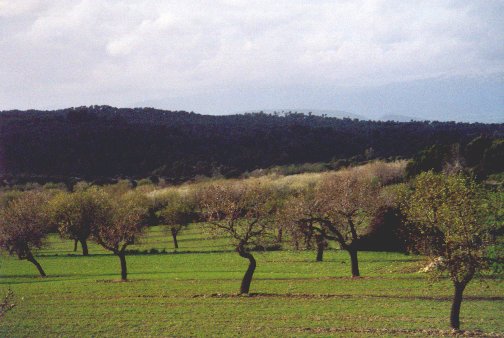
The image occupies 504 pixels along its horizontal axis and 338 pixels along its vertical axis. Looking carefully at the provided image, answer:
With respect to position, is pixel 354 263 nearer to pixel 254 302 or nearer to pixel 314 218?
pixel 314 218

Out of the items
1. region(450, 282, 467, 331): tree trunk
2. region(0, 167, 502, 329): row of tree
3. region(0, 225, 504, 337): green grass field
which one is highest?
region(0, 167, 502, 329): row of tree

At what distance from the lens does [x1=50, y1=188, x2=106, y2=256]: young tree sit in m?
71.5

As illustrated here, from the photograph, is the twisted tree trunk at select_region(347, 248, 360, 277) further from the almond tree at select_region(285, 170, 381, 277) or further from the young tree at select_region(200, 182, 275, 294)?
the young tree at select_region(200, 182, 275, 294)

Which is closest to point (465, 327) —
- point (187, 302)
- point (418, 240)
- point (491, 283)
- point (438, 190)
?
point (418, 240)

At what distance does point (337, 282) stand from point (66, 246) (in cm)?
6201

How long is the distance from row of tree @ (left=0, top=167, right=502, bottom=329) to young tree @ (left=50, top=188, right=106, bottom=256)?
0.15 metres

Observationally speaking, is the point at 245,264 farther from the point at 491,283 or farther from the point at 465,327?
the point at 465,327

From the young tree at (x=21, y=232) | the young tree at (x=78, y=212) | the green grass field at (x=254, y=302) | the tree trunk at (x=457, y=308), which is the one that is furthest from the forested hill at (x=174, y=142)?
the tree trunk at (x=457, y=308)

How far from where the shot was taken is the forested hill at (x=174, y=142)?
13588 centimetres

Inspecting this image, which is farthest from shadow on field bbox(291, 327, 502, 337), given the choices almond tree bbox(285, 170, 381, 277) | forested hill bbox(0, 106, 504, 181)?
forested hill bbox(0, 106, 504, 181)

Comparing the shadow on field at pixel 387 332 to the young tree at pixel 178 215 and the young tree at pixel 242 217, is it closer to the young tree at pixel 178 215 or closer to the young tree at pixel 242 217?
the young tree at pixel 242 217

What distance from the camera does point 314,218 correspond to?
4166 cm

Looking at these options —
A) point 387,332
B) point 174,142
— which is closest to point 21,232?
point 387,332

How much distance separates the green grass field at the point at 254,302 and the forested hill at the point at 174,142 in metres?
84.8
